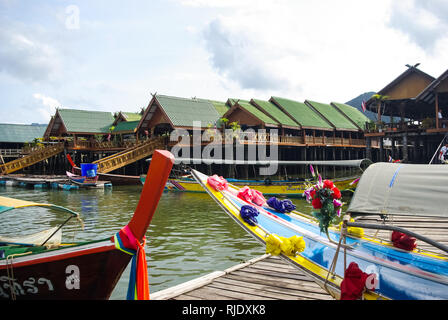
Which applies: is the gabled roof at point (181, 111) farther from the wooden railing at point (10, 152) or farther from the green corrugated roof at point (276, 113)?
the wooden railing at point (10, 152)

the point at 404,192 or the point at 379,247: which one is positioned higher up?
the point at 404,192

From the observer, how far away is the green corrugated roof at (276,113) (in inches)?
1158

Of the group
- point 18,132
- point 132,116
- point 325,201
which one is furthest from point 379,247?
point 18,132

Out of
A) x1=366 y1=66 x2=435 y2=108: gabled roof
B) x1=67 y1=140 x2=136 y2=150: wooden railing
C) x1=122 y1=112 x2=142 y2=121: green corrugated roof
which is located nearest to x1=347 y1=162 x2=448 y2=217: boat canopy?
x1=366 y1=66 x2=435 y2=108: gabled roof

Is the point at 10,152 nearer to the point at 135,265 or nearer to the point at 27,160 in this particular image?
the point at 27,160

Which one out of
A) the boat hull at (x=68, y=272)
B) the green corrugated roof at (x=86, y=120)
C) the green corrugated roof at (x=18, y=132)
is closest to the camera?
the boat hull at (x=68, y=272)

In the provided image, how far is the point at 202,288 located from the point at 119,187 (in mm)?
20817

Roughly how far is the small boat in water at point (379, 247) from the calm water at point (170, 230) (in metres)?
2.68

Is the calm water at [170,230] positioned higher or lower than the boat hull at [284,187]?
lower

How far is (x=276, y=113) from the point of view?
30406 millimetres

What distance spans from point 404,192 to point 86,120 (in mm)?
38630

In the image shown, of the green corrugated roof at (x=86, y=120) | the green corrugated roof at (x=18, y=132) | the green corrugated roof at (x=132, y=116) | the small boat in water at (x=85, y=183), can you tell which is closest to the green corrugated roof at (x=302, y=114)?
the small boat in water at (x=85, y=183)

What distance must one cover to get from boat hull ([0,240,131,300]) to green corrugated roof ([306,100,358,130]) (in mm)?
32580

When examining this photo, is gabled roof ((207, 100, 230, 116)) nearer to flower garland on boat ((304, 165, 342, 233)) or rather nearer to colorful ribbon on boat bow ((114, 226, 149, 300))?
flower garland on boat ((304, 165, 342, 233))
